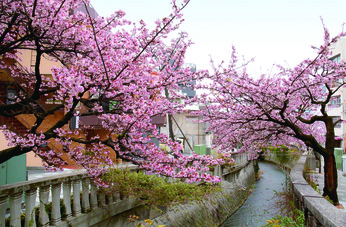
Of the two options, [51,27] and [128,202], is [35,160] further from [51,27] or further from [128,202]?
[51,27]

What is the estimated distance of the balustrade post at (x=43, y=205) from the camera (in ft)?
14.8

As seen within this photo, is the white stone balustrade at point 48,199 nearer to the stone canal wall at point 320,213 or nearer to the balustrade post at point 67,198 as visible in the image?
the balustrade post at point 67,198

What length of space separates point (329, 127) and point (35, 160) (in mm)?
15120

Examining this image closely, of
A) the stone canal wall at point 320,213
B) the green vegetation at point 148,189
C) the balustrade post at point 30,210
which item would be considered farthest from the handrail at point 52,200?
the stone canal wall at point 320,213

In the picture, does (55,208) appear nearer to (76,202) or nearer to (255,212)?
(76,202)

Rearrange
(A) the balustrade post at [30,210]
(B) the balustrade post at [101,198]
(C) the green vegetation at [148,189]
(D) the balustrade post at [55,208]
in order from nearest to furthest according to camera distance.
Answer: (A) the balustrade post at [30,210] → (D) the balustrade post at [55,208] → (B) the balustrade post at [101,198] → (C) the green vegetation at [148,189]

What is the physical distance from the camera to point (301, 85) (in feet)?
28.7

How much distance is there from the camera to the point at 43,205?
4.54 meters

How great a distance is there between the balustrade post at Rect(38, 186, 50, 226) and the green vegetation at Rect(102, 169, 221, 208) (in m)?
1.48

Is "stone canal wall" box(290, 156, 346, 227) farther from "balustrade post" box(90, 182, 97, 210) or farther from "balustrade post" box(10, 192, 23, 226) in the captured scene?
"balustrade post" box(10, 192, 23, 226)

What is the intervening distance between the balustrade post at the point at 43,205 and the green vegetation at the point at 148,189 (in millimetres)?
1476

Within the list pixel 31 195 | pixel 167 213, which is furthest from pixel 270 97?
pixel 31 195

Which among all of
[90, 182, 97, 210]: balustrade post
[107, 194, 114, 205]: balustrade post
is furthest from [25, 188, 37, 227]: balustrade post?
[107, 194, 114, 205]: balustrade post

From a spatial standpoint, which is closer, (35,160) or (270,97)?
(270,97)
